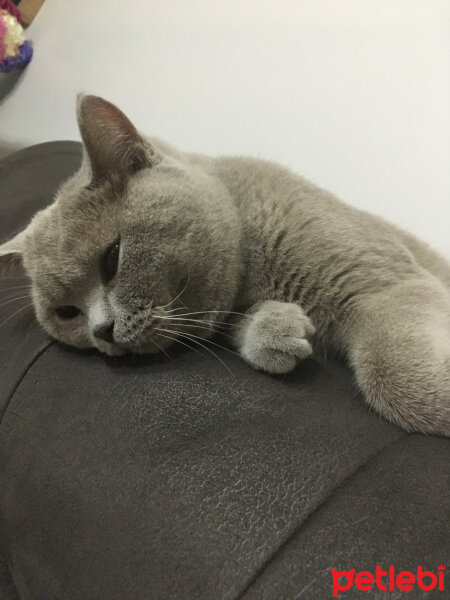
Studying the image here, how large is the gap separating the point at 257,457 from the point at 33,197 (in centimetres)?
97

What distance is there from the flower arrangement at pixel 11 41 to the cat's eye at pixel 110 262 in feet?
5.60

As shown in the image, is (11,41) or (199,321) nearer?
(199,321)

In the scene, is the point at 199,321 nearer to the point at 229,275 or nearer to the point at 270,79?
the point at 229,275

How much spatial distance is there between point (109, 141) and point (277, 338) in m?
0.47

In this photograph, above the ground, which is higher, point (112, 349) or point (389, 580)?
point (389, 580)

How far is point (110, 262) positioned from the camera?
0.82 meters

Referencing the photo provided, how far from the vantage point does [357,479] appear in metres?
0.58

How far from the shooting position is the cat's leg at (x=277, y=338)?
74cm

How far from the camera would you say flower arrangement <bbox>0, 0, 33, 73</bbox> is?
1.97 m

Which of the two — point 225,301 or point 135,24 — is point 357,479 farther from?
point 135,24

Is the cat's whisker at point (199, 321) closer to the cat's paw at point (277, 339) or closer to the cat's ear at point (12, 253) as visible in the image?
the cat's paw at point (277, 339)

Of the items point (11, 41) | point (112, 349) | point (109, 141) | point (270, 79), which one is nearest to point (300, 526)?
point (112, 349)

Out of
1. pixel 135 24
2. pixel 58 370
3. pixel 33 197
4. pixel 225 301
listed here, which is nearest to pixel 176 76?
pixel 135 24

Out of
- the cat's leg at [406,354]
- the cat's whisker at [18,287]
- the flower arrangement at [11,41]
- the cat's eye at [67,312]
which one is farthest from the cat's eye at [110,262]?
the flower arrangement at [11,41]
